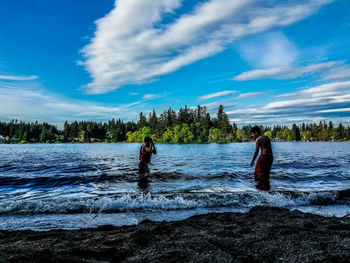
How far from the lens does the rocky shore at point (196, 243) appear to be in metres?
2.97

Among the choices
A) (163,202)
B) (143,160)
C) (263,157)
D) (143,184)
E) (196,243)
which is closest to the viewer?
(196,243)

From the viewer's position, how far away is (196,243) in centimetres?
353

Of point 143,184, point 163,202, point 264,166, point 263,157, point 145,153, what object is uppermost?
point 145,153

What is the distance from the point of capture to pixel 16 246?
3.51 meters

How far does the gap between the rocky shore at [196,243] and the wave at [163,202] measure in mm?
1946

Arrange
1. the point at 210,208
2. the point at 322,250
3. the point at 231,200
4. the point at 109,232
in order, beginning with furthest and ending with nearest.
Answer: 1. the point at 231,200
2. the point at 210,208
3. the point at 109,232
4. the point at 322,250

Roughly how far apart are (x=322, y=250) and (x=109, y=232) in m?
3.71

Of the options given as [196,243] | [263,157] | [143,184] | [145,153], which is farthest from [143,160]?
[196,243]

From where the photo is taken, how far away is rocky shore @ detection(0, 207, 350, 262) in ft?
9.76

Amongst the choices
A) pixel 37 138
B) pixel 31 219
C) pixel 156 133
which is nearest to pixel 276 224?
pixel 31 219

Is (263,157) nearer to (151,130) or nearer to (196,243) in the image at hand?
(196,243)

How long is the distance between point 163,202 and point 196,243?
369 cm

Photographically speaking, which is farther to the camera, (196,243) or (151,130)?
(151,130)

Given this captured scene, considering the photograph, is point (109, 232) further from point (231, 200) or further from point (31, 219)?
point (231, 200)
